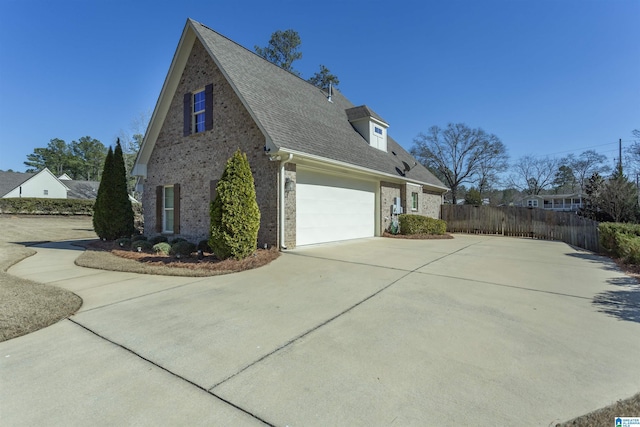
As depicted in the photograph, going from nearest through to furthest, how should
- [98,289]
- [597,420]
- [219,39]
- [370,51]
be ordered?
[597,420] < [98,289] < [219,39] < [370,51]

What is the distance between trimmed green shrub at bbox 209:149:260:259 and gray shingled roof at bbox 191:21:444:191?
1745mm

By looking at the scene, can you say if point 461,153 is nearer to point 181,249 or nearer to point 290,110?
point 290,110

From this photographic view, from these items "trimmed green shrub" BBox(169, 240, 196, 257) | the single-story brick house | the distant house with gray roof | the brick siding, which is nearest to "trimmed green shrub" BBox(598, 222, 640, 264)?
the single-story brick house

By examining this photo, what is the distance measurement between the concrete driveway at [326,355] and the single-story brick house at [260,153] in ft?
14.7

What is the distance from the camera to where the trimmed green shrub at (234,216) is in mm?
7219

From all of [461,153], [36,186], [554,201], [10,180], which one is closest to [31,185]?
[36,186]

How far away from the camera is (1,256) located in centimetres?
823

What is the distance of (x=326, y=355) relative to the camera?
2932mm

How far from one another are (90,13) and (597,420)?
13.8m

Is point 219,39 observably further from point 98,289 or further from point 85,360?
point 85,360

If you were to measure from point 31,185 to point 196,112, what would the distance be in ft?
135

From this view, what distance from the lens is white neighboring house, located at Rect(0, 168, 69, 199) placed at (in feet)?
115

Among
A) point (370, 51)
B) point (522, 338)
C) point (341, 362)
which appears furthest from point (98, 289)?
point (370, 51)

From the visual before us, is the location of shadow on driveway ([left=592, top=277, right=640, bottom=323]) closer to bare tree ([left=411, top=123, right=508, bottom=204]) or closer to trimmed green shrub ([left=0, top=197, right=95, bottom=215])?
bare tree ([left=411, top=123, right=508, bottom=204])
